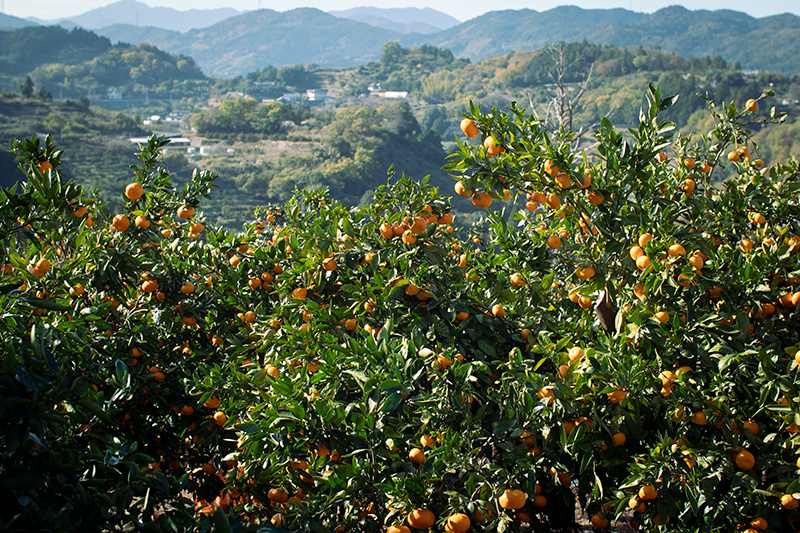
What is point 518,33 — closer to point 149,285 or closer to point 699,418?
point 149,285

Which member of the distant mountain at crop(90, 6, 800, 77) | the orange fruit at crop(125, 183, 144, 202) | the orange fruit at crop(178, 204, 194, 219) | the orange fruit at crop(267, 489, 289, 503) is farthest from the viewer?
the distant mountain at crop(90, 6, 800, 77)

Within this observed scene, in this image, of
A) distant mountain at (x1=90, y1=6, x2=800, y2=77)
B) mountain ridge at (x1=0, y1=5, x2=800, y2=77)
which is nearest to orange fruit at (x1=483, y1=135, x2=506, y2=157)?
mountain ridge at (x1=0, y1=5, x2=800, y2=77)

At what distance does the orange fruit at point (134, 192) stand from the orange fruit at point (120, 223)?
0.15 m

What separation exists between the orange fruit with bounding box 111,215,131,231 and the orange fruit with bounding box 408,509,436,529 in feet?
5.30

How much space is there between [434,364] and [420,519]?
0.38 metres

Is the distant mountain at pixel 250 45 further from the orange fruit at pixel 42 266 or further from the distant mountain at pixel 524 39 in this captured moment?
the orange fruit at pixel 42 266

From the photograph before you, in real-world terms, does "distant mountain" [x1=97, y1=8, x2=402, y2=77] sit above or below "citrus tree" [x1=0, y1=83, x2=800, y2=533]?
above

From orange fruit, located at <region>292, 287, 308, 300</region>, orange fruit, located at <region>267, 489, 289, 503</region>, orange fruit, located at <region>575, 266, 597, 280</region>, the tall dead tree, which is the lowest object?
orange fruit, located at <region>267, 489, 289, 503</region>

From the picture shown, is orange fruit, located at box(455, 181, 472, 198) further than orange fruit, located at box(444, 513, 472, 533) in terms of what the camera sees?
Yes

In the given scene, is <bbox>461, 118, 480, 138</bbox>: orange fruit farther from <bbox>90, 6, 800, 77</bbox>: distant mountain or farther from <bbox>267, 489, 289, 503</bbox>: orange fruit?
<bbox>90, 6, 800, 77</bbox>: distant mountain

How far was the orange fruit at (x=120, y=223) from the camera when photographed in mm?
2188

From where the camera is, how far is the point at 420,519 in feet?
4.33

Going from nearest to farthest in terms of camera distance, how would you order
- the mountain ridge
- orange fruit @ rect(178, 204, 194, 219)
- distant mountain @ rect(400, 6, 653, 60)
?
orange fruit @ rect(178, 204, 194, 219) → the mountain ridge → distant mountain @ rect(400, 6, 653, 60)

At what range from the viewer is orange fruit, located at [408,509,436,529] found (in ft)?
4.33
